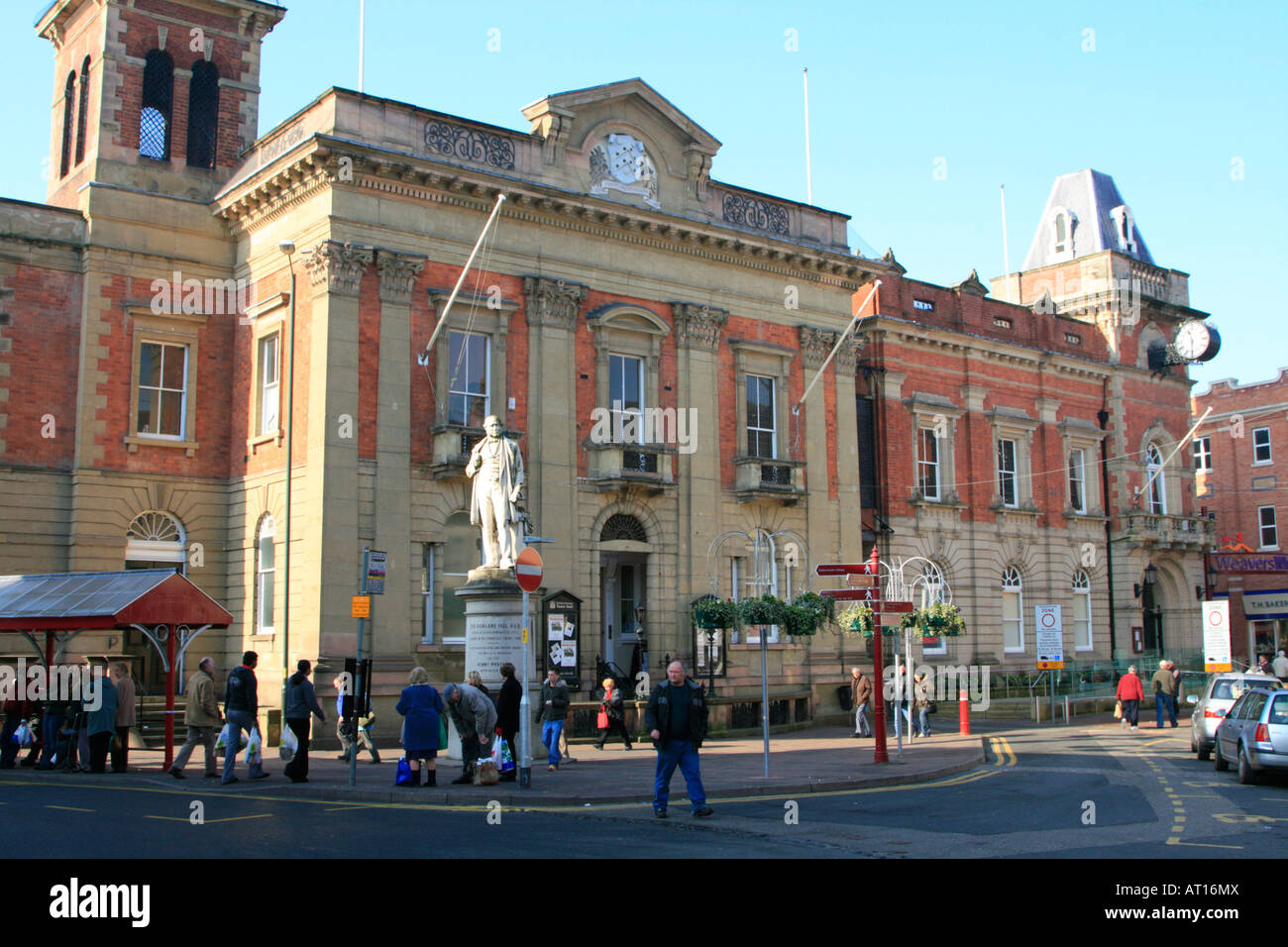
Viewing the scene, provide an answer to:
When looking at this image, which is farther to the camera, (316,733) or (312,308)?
(312,308)

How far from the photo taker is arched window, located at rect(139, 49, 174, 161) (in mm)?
31422

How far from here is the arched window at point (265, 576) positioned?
95.5ft

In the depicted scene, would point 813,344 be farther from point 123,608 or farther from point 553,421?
point 123,608

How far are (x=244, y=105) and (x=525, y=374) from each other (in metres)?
10.8

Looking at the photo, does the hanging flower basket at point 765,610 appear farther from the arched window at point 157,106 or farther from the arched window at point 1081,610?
the arched window at point 1081,610

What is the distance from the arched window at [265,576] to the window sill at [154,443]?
2.75 metres

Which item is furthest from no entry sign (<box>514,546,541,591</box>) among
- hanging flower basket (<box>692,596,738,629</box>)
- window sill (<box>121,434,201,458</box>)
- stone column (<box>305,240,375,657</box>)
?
window sill (<box>121,434,201,458</box>)

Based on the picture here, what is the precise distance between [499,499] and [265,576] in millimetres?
9754

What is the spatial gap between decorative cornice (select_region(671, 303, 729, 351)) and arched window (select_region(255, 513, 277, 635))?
11467mm

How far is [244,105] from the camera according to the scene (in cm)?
3272

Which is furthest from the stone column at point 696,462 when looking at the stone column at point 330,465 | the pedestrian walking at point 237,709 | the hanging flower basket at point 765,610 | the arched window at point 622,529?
the pedestrian walking at point 237,709
